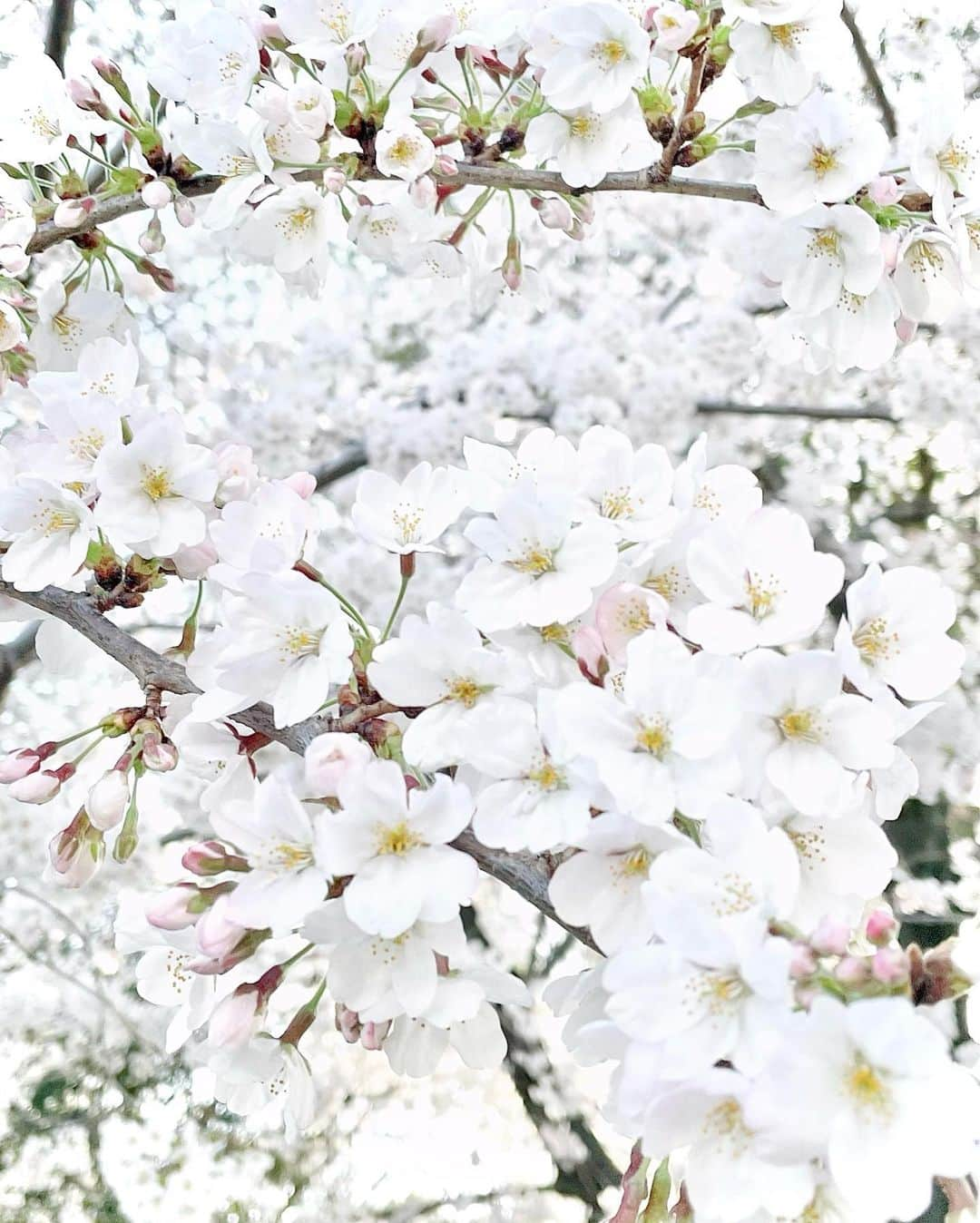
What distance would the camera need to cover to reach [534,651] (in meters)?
0.61

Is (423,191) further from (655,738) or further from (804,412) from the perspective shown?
(804,412)

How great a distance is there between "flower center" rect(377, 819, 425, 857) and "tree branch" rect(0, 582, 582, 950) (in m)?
0.05

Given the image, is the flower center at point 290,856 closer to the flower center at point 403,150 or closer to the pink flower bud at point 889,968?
the pink flower bud at point 889,968

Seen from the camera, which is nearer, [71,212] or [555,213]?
[71,212]

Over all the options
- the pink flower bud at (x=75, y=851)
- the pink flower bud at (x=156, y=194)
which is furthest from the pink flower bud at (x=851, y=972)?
the pink flower bud at (x=156, y=194)

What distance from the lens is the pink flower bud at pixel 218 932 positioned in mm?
537

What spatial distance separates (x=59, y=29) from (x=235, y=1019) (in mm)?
1856

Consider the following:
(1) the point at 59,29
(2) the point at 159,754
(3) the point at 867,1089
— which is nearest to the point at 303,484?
(2) the point at 159,754

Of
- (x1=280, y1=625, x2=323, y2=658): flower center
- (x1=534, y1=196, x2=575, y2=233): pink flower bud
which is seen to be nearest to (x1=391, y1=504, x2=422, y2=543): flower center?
(x1=280, y1=625, x2=323, y2=658): flower center

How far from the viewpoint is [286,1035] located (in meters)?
0.66

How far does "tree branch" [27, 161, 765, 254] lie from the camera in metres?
0.87

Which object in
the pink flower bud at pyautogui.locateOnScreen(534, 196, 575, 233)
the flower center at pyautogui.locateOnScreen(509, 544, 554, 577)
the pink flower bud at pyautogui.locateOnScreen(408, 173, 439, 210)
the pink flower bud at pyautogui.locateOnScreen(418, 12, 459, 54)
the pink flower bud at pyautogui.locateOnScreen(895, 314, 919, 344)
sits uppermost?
the pink flower bud at pyautogui.locateOnScreen(418, 12, 459, 54)

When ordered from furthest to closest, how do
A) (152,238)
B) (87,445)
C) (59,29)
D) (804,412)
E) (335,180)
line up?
(804,412)
(59,29)
(152,238)
(335,180)
(87,445)

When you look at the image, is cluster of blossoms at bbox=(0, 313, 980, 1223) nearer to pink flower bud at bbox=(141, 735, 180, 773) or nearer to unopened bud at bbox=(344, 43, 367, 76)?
pink flower bud at bbox=(141, 735, 180, 773)
